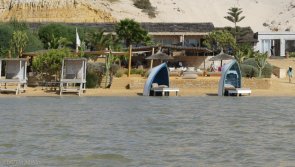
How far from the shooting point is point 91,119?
26.0 m

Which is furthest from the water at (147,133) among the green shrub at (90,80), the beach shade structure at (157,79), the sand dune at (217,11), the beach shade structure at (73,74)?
the sand dune at (217,11)

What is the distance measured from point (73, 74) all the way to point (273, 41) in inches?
1397

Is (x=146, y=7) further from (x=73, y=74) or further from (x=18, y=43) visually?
(x=73, y=74)

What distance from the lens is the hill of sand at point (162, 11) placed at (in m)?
77.5

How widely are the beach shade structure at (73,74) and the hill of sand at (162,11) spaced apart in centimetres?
3532

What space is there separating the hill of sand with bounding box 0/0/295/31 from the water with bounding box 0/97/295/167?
4336 cm

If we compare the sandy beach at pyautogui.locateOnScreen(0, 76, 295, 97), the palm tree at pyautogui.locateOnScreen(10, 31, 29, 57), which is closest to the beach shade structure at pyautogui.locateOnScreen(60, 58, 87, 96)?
the sandy beach at pyautogui.locateOnScreen(0, 76, 295, 97)

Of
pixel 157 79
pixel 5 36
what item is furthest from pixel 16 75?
pixel 5 36

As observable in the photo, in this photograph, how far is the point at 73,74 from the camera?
3972 centimetres

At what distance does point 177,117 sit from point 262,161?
35.7ft

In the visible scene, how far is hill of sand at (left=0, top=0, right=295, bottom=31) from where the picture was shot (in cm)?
7750

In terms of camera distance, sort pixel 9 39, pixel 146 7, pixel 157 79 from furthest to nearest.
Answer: pixel 146 7 → pixel 9 39 → pixel 157 79

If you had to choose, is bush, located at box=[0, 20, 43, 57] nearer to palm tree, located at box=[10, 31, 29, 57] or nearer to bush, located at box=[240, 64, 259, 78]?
palm tree, located at box=[10, 31, 29, 57]

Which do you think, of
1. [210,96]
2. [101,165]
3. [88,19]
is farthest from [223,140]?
[88,19]
